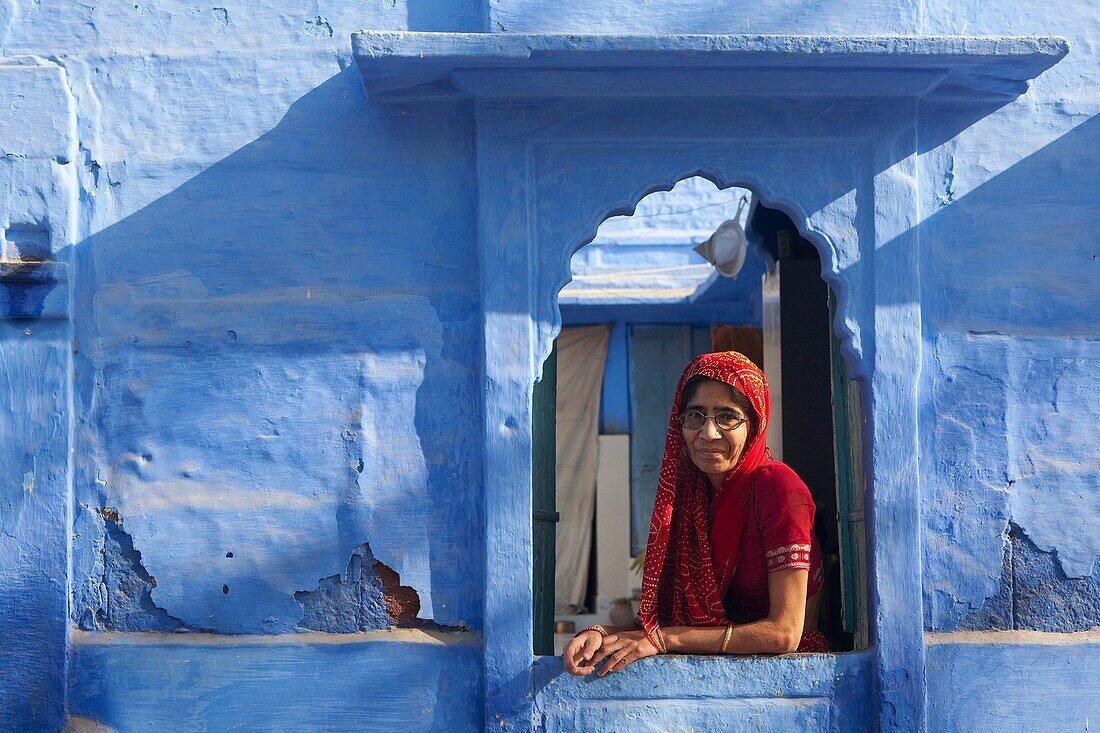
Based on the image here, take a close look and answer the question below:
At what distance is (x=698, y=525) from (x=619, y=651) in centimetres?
46

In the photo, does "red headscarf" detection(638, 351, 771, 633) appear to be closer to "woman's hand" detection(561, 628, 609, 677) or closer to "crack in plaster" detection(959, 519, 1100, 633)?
"woman's hand" detection(561, 628, 609, 677)

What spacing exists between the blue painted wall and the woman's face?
0.56 metres

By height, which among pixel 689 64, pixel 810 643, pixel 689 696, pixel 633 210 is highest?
pixel 689 64

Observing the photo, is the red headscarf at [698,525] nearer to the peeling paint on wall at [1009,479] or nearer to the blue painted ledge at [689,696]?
the blue painted ledge at [689,696]

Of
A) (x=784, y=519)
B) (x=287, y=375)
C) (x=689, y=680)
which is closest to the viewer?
(x=784, y=519)

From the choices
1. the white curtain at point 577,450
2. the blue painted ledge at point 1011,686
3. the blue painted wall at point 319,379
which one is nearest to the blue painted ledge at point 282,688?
the blue painted wall at point 319,379

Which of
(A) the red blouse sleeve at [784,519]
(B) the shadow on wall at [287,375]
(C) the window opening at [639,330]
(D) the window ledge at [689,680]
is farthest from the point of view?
(C) the window opening at [639,330]

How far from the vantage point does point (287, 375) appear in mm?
3268

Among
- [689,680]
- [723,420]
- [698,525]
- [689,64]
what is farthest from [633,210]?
[689,680]

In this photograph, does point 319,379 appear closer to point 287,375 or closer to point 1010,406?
point 287,375

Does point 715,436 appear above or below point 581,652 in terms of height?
above

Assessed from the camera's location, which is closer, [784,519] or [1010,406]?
[784,519]

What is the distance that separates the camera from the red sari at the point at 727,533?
3023 millimetres

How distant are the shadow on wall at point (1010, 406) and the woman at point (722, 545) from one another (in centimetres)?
48
